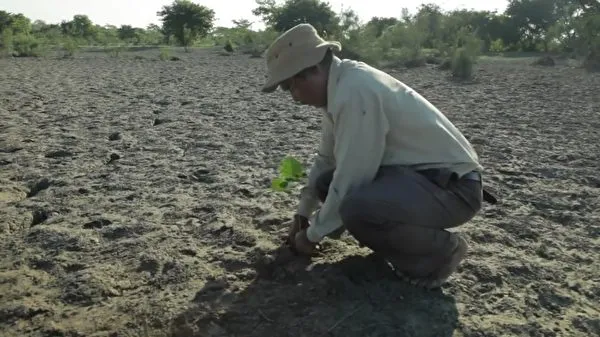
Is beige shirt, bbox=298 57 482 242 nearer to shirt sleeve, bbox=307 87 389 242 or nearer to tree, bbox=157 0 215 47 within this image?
shirt sleeve, bbox=307 87 389 242

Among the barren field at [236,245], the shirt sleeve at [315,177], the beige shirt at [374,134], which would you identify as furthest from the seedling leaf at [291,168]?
the beige shirt at [374,134]

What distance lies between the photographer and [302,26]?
189 centimetres

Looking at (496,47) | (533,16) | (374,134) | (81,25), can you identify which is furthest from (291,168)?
(81,25)

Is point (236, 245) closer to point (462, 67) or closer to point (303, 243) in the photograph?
point (303, 243)

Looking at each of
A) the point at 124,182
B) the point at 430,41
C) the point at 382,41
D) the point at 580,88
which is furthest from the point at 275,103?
the point at 430,41

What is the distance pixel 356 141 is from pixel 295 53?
0.33m

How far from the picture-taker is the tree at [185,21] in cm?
3164

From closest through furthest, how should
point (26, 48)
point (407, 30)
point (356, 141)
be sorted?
point (356, 141) < point (407, 30) < point (26, 48)

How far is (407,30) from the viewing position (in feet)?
55.2

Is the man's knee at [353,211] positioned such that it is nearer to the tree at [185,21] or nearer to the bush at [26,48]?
the bush at [26,48]

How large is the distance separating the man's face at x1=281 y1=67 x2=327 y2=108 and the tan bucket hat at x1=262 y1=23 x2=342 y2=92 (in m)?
0.04

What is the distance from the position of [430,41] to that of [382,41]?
16.3ft

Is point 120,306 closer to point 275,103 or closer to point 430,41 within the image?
point 275,103

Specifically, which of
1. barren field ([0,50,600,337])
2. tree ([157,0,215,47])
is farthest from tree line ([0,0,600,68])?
barren field ([0,50,600,337])
